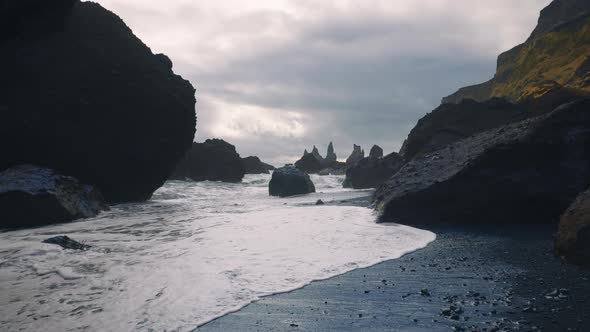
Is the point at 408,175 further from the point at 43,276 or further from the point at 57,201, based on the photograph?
the point at 57,201

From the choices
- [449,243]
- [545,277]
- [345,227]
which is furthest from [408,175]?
[545,277]

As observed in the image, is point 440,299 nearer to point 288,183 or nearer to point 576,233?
point 576,233

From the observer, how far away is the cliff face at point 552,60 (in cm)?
4483

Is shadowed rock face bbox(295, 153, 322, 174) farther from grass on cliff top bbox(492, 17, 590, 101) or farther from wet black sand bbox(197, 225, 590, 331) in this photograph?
wet black sand bbox(197, 225, 590, 331)

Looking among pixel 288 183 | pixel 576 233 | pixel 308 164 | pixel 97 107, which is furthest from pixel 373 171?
pixel 308 164

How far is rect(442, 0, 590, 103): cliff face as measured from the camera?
44.8 meters

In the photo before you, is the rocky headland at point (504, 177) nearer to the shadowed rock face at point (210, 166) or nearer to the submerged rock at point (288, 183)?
the submerged rock at point (288, 183)

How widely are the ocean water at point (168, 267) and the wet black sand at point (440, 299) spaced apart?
1.46 ft

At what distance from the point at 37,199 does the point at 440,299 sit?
12.4 m

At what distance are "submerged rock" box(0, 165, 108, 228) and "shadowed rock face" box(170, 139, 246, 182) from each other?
34.8m

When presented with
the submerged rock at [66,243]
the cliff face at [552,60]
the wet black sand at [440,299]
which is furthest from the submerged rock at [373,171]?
the submerged rock at [66,243]

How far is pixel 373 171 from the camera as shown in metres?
38.9

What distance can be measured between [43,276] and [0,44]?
381cm

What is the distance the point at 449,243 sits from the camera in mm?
7863
